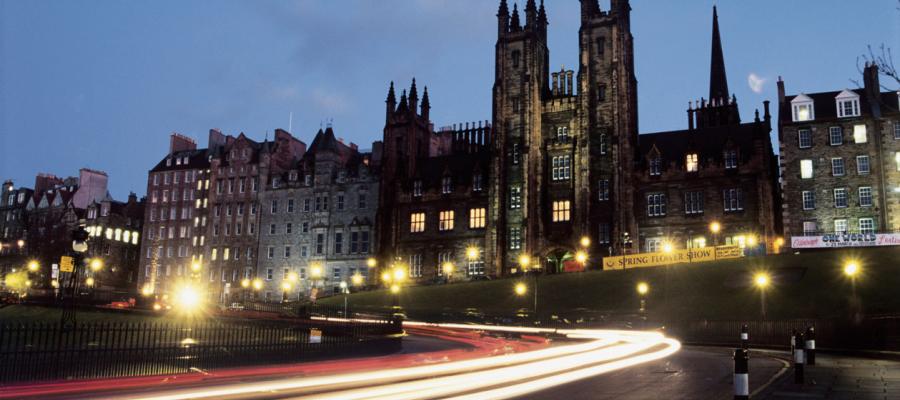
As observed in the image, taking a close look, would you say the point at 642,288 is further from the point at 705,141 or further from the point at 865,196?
the point at 705,141

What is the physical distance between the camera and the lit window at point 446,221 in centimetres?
7719

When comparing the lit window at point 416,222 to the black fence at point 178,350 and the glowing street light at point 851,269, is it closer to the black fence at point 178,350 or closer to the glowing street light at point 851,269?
the glowing street light at point 851,269

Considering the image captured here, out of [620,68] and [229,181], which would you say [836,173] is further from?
[229,181]

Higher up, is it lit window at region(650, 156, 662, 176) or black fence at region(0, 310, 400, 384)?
lit window at region(650, 156, 662, 176)

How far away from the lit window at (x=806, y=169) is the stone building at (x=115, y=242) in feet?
284

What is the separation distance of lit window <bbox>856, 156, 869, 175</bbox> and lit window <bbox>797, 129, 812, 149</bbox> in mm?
4012

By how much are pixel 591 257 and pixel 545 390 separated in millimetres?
54575

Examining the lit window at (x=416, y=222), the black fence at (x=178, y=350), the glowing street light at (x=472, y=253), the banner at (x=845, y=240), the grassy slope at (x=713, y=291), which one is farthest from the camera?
the lit window at (x=416, y=222)

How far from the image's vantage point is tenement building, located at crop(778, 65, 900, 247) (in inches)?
2395

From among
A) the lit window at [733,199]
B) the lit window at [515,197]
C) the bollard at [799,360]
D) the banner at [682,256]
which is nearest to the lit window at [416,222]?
the lit window at [515,197]

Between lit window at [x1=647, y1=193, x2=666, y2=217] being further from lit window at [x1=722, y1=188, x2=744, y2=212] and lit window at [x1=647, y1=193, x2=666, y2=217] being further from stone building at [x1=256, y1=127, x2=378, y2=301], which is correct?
stone building at [x1=256, y1=127, x2=378, y2=301]

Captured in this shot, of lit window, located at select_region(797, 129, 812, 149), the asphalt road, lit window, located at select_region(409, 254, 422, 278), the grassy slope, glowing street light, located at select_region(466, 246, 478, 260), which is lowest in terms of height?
the asphalt road

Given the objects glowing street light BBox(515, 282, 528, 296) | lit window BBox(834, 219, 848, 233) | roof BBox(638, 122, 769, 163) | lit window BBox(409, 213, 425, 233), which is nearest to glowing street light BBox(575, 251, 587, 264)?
glowing street light BBox(515, 282, 528, 296)

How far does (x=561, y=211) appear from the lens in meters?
71.6
